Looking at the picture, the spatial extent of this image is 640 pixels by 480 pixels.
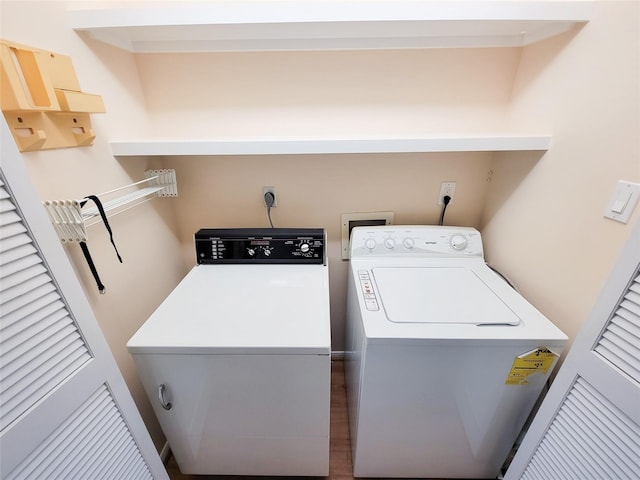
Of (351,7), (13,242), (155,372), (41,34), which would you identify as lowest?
(155,372)

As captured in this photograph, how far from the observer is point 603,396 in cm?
70

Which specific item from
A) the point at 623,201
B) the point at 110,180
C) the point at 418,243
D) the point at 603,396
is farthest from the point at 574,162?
the point at 110,180

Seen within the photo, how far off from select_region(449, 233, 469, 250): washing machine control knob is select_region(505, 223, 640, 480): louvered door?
25.7 inches

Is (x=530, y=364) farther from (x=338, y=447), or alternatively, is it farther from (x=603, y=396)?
(x=338, y=447)

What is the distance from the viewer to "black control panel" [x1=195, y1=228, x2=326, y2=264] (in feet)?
4.32

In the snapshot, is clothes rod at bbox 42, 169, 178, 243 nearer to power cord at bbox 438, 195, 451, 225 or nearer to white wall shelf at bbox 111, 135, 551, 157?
white wall shelf at bbox 111, 135, 551, 157

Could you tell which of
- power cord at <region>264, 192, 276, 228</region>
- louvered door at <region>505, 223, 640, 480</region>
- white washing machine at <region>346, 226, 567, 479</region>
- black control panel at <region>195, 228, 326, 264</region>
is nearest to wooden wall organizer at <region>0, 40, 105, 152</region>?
black control panel at <region>195, 228, 326, 264</region>

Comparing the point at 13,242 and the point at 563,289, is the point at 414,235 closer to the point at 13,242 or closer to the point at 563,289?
the point at 563,289

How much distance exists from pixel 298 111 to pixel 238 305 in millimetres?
969

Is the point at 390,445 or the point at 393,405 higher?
the point at 393,405

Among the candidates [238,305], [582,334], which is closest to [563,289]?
[582,334]

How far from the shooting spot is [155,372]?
89 cm

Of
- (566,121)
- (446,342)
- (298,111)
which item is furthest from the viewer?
(298,111)

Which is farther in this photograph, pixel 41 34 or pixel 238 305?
pixel 238 305
